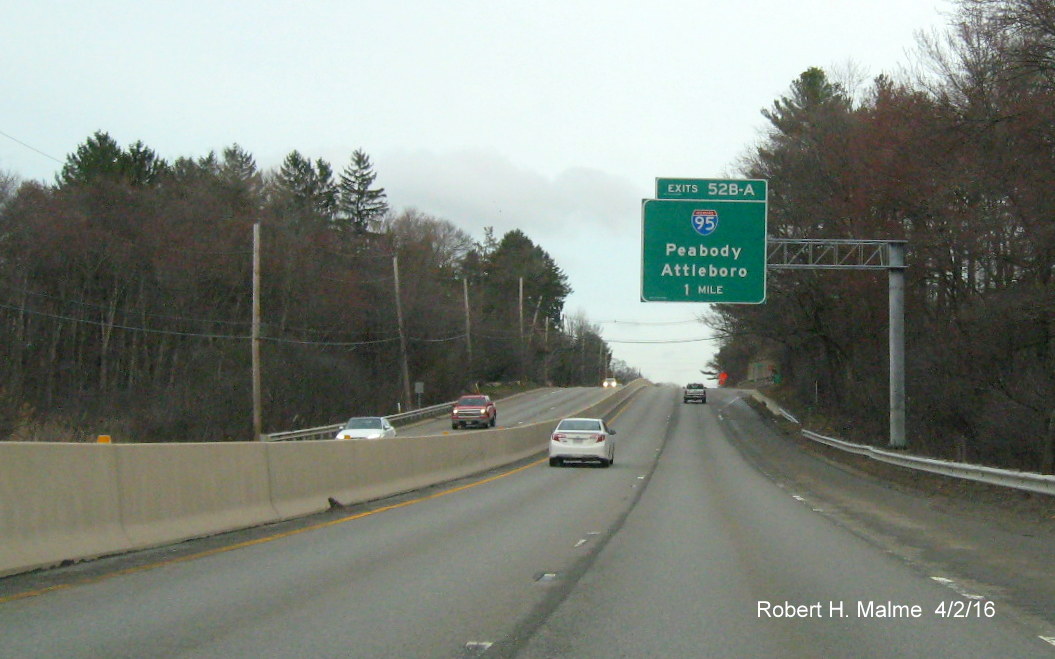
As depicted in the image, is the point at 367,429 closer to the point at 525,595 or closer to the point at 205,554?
the point at 205,554

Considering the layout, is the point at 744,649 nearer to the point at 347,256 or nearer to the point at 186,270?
the point at 186,270

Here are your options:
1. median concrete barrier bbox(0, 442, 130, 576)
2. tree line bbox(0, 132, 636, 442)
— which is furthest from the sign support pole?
tree line bbox(0, 132, 636, 442)

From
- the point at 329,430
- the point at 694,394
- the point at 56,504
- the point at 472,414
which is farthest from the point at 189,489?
the point at 694,394

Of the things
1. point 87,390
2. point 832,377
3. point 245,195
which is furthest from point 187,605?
point 245,195

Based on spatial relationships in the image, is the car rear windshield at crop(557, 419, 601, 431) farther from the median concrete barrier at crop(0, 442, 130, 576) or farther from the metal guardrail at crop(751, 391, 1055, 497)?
the median concrete barrier at crop(0, 442, 130, 576)

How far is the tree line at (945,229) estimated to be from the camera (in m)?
24.2

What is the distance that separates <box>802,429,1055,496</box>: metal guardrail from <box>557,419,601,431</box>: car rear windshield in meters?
8.52

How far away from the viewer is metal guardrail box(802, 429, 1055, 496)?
56.6 feet

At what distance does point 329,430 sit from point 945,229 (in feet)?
96.1

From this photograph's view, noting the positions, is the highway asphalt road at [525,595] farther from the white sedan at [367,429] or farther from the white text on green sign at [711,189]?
the white sedan at [367,429]

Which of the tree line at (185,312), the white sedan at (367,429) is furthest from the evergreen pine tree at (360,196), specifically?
the white sedan at (367,429)

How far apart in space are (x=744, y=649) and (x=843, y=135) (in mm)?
43064

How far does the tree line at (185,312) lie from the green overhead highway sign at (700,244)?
20983mm

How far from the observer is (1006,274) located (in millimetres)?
34844
